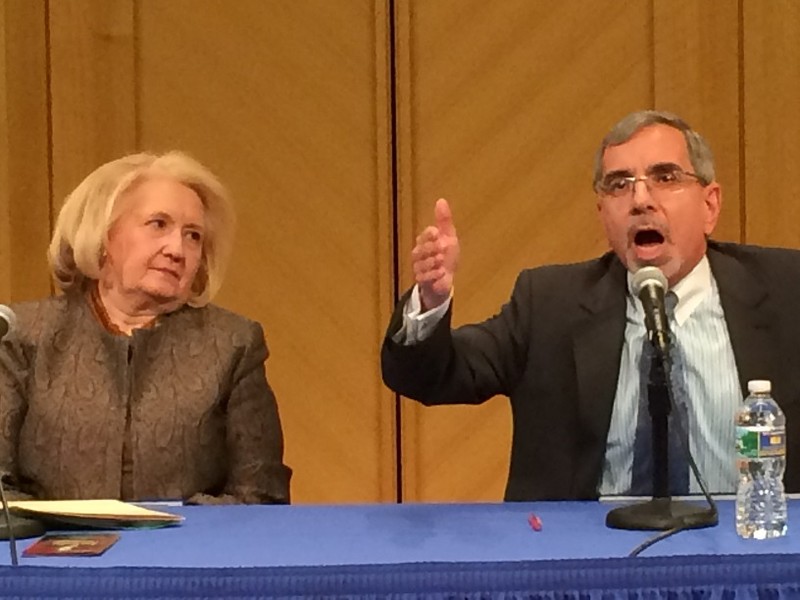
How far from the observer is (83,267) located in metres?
2.58

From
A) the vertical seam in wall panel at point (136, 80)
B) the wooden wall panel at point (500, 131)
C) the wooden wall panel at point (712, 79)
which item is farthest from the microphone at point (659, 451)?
the vertical seam in wall panel at point (136, 80)

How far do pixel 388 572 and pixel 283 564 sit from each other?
0.16 m

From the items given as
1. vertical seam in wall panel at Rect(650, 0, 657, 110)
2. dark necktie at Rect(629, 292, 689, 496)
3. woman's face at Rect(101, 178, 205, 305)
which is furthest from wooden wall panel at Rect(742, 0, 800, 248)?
woman's face at Rect(101, 178, 205, 305)

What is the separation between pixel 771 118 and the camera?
391 centimetres

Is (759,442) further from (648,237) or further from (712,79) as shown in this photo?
(712,79)

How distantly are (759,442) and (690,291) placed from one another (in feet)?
2.26

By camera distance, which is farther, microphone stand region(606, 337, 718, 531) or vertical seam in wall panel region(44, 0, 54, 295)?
vertical seam in wall panel region(44, 0, 54, 295)

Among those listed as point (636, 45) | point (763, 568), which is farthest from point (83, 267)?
point (636, 45)

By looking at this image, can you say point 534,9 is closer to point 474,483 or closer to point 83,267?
point 474,483

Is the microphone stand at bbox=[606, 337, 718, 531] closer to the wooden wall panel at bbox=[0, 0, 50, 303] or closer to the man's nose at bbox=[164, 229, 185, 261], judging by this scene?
the man's nose at bbox=[164, 229, 185, 261]

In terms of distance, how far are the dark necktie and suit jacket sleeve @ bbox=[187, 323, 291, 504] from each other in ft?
2.61

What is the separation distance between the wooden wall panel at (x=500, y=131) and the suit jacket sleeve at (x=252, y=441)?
4.71 feet

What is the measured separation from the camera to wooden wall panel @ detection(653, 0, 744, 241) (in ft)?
12.8

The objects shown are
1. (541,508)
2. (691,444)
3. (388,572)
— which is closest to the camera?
(388,572)
